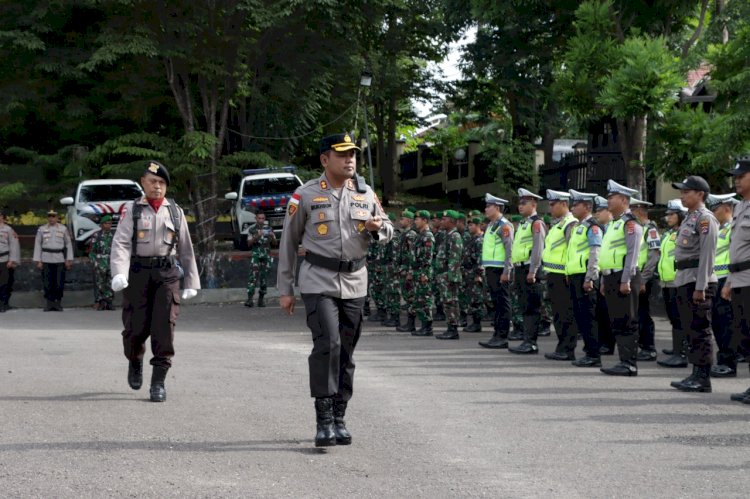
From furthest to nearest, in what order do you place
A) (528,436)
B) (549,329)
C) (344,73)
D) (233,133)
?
1. (233,133)
2. (344,73)
3. (549,329)
4. (528,436)

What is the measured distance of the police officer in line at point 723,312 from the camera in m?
12.5

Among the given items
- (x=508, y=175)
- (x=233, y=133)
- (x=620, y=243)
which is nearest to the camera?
(x=620, y=243)

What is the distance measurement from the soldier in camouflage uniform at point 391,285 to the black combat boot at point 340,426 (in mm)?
11096

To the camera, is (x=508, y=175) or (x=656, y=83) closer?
(x=656, y=83)

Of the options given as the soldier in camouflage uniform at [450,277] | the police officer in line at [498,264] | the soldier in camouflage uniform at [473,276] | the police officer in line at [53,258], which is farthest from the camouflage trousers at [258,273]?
the police officer in line at [498,264]

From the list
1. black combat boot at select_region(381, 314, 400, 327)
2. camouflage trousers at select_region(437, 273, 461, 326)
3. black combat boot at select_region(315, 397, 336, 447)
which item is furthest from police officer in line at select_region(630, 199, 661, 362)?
black combat boot at select_region(315, 397, 336, 447)

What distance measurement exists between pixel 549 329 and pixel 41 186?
17.6 meters

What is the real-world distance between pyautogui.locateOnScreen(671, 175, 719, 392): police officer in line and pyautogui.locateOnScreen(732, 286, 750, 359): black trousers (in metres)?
0.56

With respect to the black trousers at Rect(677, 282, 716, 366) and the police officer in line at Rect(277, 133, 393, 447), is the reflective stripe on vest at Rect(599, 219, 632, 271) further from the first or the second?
the police officer in line at Rect(277, 133, 393, 447)

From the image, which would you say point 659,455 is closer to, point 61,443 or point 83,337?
point 61,443

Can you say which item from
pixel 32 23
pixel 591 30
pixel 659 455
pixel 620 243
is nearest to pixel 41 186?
pixel 32 23

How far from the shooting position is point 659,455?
25.0 feet

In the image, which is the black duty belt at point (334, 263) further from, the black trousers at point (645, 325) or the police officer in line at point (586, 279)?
the black trousers at point (645, 325)

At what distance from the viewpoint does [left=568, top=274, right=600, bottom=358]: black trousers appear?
13.3m
